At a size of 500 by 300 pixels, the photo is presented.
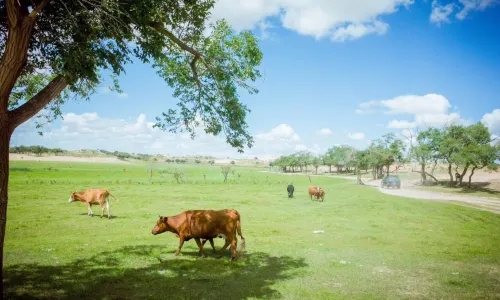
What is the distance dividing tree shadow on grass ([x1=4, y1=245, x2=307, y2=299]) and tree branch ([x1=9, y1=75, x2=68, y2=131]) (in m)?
4.59

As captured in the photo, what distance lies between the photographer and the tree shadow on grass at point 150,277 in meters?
8.01

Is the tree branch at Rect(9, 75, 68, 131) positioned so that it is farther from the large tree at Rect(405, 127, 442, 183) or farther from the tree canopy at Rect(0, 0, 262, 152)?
the large tree at Rect(405, 127, 442, 183)

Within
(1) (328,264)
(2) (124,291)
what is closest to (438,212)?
(1) (328,264)

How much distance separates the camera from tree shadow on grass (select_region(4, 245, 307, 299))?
8008mm

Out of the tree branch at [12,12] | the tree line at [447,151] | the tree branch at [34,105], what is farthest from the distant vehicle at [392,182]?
the tree branch at [12,12]

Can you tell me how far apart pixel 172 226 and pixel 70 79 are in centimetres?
761

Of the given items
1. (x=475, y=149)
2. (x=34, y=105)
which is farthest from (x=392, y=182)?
(x=34, y=105)

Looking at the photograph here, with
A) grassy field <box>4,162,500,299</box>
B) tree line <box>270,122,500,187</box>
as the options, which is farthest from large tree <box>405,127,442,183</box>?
grassy field <box>4,162,500,299</box>

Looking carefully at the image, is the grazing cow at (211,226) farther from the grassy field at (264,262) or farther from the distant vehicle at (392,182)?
the distant vehicle at (392,182)

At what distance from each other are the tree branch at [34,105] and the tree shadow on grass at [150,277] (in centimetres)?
459

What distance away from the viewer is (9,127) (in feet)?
20.2

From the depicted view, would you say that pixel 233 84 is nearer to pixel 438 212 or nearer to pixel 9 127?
pixel 9 127

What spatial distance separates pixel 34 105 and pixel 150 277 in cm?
611

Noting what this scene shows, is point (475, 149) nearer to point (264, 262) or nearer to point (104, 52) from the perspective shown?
point (264, 262)
